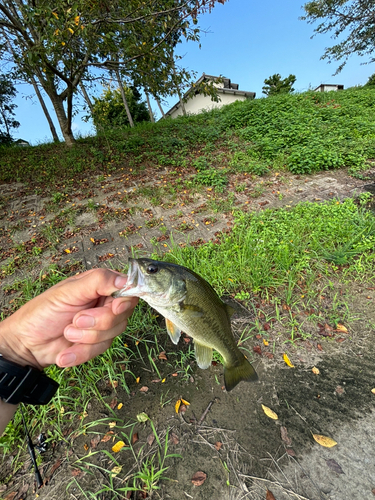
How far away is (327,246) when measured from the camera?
369cm

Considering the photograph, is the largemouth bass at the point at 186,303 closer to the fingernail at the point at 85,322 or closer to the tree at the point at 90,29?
the fingernail at the point at 85,322

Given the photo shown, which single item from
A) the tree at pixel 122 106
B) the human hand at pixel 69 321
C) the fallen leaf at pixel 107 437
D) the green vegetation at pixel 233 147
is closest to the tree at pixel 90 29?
the green vegetation at pixel 233 147

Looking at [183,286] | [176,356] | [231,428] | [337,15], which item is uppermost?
[337,15]

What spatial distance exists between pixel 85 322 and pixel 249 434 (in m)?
1.63

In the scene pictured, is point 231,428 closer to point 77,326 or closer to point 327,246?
point 77,326

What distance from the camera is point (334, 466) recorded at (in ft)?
5.90

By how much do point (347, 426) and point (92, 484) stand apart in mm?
2044

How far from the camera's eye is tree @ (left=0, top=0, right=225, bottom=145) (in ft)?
11.9

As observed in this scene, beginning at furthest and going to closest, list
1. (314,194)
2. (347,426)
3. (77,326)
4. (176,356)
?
(314,194)
(176,356)
(347,426)
(77,326)

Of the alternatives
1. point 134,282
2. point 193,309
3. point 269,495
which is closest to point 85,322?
point 134,282

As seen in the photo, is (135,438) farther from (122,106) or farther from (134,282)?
(122,106)

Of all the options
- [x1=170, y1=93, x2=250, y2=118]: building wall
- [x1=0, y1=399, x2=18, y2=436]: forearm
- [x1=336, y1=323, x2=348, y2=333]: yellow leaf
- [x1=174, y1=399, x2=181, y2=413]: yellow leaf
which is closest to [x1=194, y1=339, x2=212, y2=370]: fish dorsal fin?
[x1=174, y1=399, x2=181, y2=413]: yellow leaf

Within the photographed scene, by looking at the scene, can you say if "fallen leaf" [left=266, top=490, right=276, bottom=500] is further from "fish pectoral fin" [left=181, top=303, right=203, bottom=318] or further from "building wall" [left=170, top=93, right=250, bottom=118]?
"building wall" [left=170, top=93, right=250, bottom=118]

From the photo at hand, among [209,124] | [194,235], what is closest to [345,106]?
[209,124]
